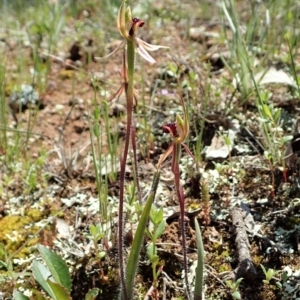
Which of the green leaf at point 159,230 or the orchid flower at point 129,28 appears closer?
the orchid flower at point 129,28

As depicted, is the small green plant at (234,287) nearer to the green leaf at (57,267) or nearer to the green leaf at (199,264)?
the green leaf at (199,264)

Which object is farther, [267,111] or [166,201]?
[166,201]

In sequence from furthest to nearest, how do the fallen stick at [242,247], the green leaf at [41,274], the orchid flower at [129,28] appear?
the fallen stick at [242,247] < the green leaf at [41,274] < the orchid flower at [129,28]

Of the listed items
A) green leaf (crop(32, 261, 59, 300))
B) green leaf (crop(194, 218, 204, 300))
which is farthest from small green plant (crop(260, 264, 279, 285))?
green leaf (crop(32, 261, 59, 300))

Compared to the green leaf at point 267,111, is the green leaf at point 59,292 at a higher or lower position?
lower

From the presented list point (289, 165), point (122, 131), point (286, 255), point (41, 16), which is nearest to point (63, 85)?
point (122, 131)

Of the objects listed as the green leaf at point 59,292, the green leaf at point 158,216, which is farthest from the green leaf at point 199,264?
the green leaf at point 59,292

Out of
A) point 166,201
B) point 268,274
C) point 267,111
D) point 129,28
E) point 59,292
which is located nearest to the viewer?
point 129,28

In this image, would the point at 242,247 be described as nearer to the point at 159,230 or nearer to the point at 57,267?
the point at 159,230

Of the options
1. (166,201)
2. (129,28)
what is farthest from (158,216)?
(129,28)

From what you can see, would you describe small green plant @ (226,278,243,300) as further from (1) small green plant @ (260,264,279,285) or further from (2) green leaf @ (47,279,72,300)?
(2) green leaf @ (47,279,72,300)
